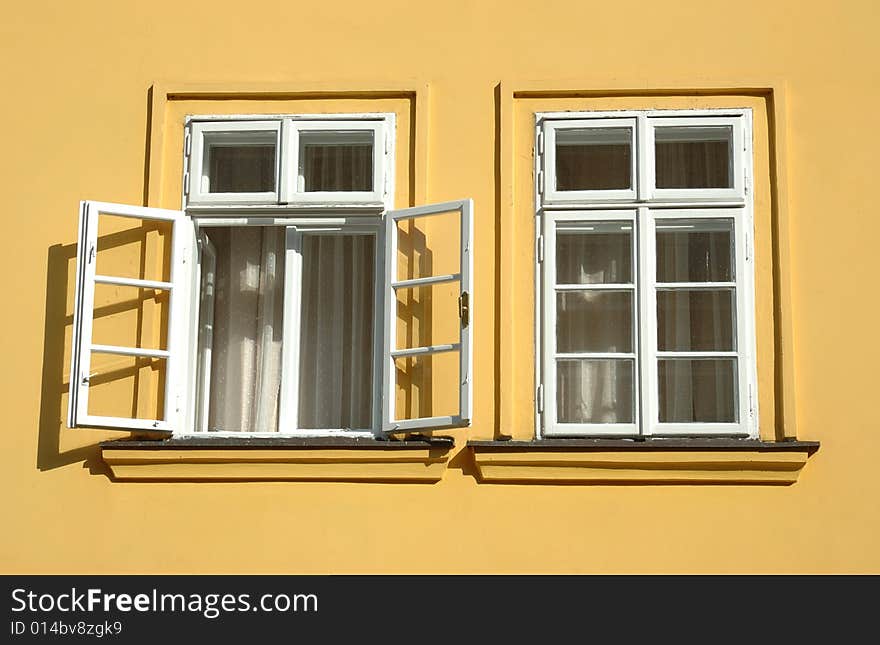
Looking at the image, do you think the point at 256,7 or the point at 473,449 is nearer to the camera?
the point at 473,449

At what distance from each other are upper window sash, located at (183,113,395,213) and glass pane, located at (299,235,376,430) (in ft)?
0.74

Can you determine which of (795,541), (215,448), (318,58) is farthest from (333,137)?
(795,541)

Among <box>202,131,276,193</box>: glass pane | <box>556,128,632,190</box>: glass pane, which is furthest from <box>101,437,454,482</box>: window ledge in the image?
<box>556,128,632,190</box>: glass pane

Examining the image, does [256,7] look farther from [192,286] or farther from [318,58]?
[192,286]

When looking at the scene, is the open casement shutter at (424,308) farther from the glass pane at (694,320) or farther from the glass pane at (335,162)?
the glass pane at (694,320)

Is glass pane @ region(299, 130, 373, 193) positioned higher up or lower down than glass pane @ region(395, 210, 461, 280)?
higher up

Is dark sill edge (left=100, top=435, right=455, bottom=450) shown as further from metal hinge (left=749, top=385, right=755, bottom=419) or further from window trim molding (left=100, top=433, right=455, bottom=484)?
metal hinge (left=749, top=385, right=755, bottom=419)

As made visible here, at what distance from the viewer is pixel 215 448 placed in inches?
302

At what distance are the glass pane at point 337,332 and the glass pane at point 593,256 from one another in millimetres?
838

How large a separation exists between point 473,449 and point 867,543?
65.2 inches

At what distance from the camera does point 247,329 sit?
26.6ft

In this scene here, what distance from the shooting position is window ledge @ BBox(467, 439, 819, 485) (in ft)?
24.6

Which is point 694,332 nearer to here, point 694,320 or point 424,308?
point 694,320

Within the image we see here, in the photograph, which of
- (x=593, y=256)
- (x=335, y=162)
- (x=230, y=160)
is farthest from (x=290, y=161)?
(x=593, y=256)
